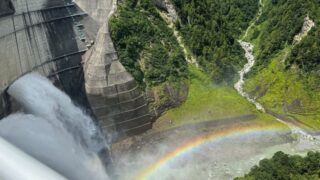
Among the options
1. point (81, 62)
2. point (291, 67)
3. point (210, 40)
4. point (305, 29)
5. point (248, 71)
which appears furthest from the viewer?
point (248, 71)

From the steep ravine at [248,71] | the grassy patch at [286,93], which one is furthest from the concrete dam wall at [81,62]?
the grassy patch at [286,93]

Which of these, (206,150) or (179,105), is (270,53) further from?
(206,150)

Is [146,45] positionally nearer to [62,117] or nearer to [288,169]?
[62,117]

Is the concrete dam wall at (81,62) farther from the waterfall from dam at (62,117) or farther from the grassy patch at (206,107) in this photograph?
the grassy patch at (206,107)

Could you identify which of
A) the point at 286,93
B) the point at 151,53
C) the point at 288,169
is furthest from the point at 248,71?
the point at 288,169

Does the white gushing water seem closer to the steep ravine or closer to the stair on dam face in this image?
the steep ravine

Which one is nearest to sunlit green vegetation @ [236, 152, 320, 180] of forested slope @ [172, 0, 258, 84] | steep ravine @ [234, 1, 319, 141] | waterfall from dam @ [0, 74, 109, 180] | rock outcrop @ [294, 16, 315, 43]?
steep ravine @ [234, 1, 319, 141]

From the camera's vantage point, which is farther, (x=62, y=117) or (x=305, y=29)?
(x=305, y=29)
